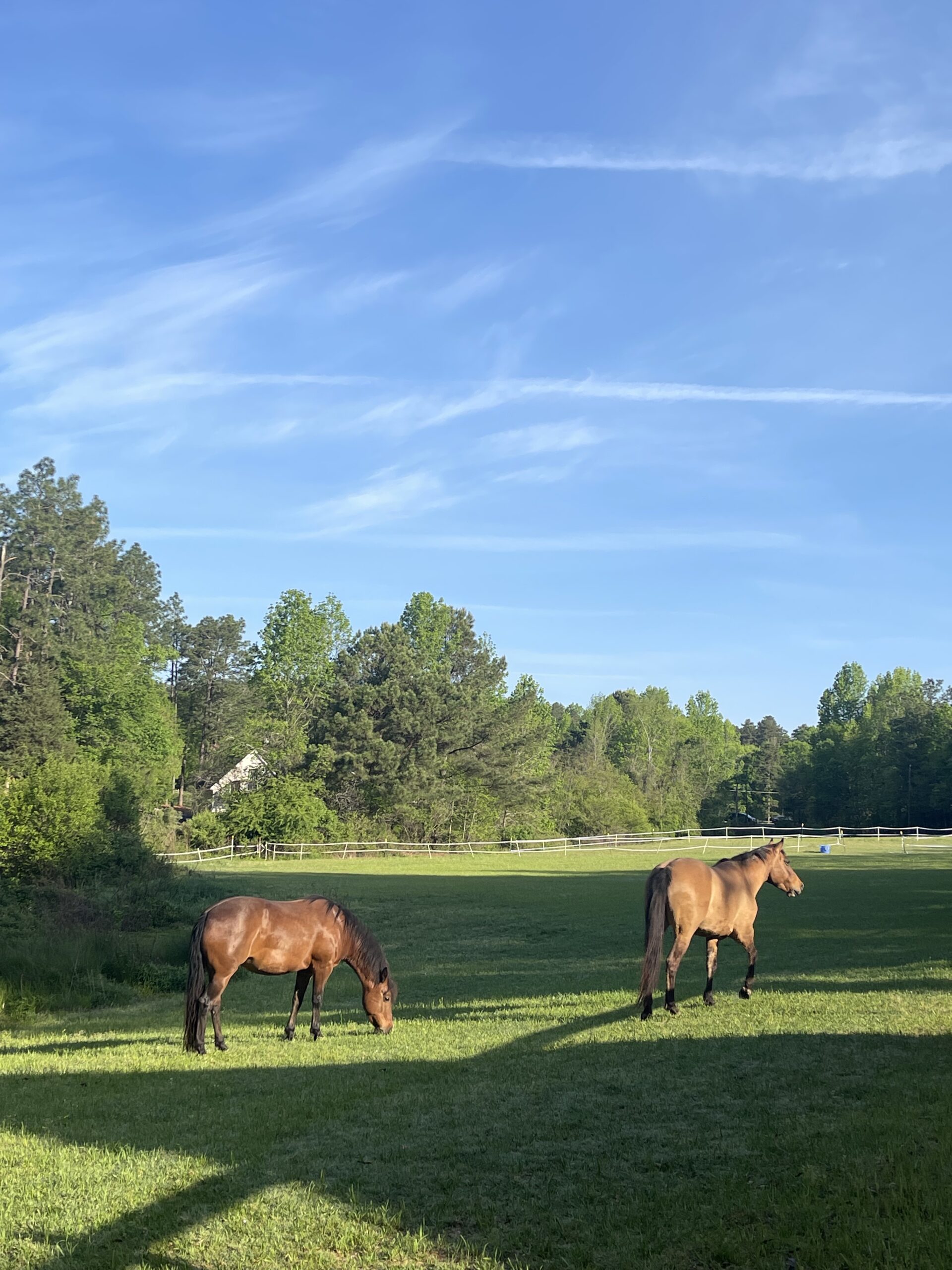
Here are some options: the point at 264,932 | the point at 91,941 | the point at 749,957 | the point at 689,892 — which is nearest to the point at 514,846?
the point at 91,941

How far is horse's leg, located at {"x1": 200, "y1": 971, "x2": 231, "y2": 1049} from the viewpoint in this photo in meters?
10.1

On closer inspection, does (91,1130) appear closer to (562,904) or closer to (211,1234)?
(211,1234)

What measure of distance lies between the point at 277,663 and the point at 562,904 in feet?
182

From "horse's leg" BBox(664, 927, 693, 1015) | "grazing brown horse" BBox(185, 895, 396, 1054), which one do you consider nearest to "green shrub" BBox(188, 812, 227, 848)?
"grazing brown horse" BBox(185, 895, 396, 1054)

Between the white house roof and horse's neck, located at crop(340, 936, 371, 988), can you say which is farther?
the white house roof

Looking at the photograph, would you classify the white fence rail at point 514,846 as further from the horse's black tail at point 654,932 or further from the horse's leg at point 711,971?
the horse's black tail at point 654,932

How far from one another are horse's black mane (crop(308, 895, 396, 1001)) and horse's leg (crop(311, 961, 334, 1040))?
0.34 m

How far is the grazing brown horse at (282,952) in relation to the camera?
10172 millimetres

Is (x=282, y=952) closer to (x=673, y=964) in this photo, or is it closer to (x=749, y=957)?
(x=673, y=964)

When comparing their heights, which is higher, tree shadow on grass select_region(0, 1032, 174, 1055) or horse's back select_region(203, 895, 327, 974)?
horse's back select_region(203, 895, 327, 974)

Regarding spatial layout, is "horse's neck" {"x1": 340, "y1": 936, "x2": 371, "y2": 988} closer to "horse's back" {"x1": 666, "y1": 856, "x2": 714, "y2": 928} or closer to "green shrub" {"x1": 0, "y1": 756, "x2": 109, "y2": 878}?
"horse's back" {"x1": 666, "y1": 856, "x2": 714, "y2": 928}

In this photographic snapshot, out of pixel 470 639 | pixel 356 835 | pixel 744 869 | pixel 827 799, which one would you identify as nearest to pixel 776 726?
pixel 827 799

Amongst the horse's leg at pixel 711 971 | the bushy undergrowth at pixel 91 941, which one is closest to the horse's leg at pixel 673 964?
the horse's leg at pixel 711 971

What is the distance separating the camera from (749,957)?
41.1 feet
